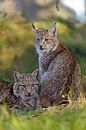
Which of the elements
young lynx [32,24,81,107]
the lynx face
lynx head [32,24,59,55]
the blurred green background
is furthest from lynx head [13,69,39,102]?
the blurred green background

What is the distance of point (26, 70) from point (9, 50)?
221 centimetres

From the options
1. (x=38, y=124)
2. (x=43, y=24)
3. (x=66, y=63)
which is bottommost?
(x=38, y=124)

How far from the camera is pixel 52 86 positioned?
10.1 metres

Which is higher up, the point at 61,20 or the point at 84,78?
the point at 61,20

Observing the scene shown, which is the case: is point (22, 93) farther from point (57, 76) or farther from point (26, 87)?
point (57, 76)

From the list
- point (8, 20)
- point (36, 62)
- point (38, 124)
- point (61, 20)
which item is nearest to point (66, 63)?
point (38, 124)

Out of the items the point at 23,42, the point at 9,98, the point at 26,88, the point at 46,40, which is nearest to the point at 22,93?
the point at 26,88

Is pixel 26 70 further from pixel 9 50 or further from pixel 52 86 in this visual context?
pixel 52 86

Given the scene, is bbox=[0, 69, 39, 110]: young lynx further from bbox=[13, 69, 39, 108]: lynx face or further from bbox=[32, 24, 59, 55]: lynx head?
bbox=[32, 24, 59, 55]: lynx head

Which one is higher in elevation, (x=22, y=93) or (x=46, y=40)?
(x=46, y=40)

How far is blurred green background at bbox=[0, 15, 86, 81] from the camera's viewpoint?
16205 mm

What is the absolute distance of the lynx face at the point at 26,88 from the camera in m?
9.68

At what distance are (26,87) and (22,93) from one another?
0.12 metres

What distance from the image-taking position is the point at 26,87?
9.69 meters
